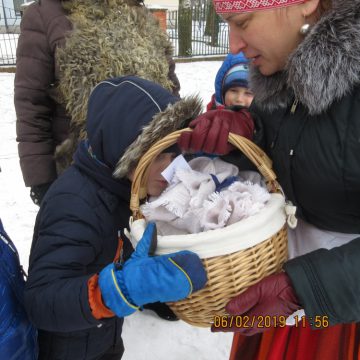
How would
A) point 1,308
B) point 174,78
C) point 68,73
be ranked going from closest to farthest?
1. point 1,308
2. point 68,73
3. point 174,78

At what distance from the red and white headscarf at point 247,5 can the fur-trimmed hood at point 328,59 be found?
0.30 feet

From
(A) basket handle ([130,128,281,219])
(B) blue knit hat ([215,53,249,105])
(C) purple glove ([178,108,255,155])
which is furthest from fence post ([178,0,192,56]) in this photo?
(A) basket handle ([130,128,281,219])

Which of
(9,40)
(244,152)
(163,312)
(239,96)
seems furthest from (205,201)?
(9,40)

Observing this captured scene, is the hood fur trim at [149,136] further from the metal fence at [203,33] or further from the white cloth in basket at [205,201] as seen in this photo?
the metal fence at [203,33]

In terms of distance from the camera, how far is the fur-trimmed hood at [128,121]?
1.20m

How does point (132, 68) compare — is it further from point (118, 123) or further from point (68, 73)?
point (118, 123)

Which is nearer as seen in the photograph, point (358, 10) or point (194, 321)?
point (358, 10)

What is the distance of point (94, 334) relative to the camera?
1363 millimetres

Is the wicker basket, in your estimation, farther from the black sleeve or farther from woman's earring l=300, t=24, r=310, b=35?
woman's earring l=300, t=24, r=310, b=35

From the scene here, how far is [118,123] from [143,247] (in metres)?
0.47

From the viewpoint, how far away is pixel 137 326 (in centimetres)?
224

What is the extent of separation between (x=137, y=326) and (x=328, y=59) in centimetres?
181

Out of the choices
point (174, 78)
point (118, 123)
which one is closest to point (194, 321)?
point (118, 123)

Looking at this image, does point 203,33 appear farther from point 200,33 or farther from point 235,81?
point 235,81
